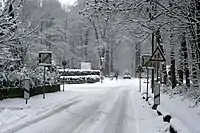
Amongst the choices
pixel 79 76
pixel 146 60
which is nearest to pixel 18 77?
pixel 146 60

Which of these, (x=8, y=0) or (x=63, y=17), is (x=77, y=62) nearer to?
(x=63, y=17)

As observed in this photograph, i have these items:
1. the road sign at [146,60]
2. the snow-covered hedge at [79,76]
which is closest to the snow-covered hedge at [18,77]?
the road sign at [146,60]

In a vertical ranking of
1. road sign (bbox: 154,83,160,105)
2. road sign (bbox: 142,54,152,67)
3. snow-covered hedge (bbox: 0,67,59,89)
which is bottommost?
road sign (bbox: 154,83,160,105)

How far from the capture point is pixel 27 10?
60.8m

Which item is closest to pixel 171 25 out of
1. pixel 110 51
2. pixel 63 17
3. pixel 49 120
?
pixel 49 120

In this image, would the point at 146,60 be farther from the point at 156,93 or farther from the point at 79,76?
the point at 79,76

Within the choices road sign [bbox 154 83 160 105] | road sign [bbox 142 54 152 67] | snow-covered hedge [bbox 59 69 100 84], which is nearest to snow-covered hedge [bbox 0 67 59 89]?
road sign [bbox 142 54 152 67]

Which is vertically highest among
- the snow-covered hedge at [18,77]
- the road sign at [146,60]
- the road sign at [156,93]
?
the road sign at [146,60]

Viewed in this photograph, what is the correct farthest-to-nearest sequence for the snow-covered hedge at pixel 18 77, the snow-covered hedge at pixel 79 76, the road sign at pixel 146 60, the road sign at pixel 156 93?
the snow-covered hedge at pixel 79 76 → the road sign at pixel 146 60 → the snow-covered hedge at pixel 18 77 → the road sign at pixel 156 93

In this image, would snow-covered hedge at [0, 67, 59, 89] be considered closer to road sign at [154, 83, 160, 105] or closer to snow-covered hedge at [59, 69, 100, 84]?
road sign at [154, 83, 160, 105]

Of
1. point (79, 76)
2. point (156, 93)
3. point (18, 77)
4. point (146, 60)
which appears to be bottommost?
point (156, 93)

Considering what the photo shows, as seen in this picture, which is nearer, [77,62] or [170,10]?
[170,10]

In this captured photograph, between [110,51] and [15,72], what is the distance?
5934cm

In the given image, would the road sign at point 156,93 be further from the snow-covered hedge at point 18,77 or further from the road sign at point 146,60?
the snow-covered hedge at point 18,77
